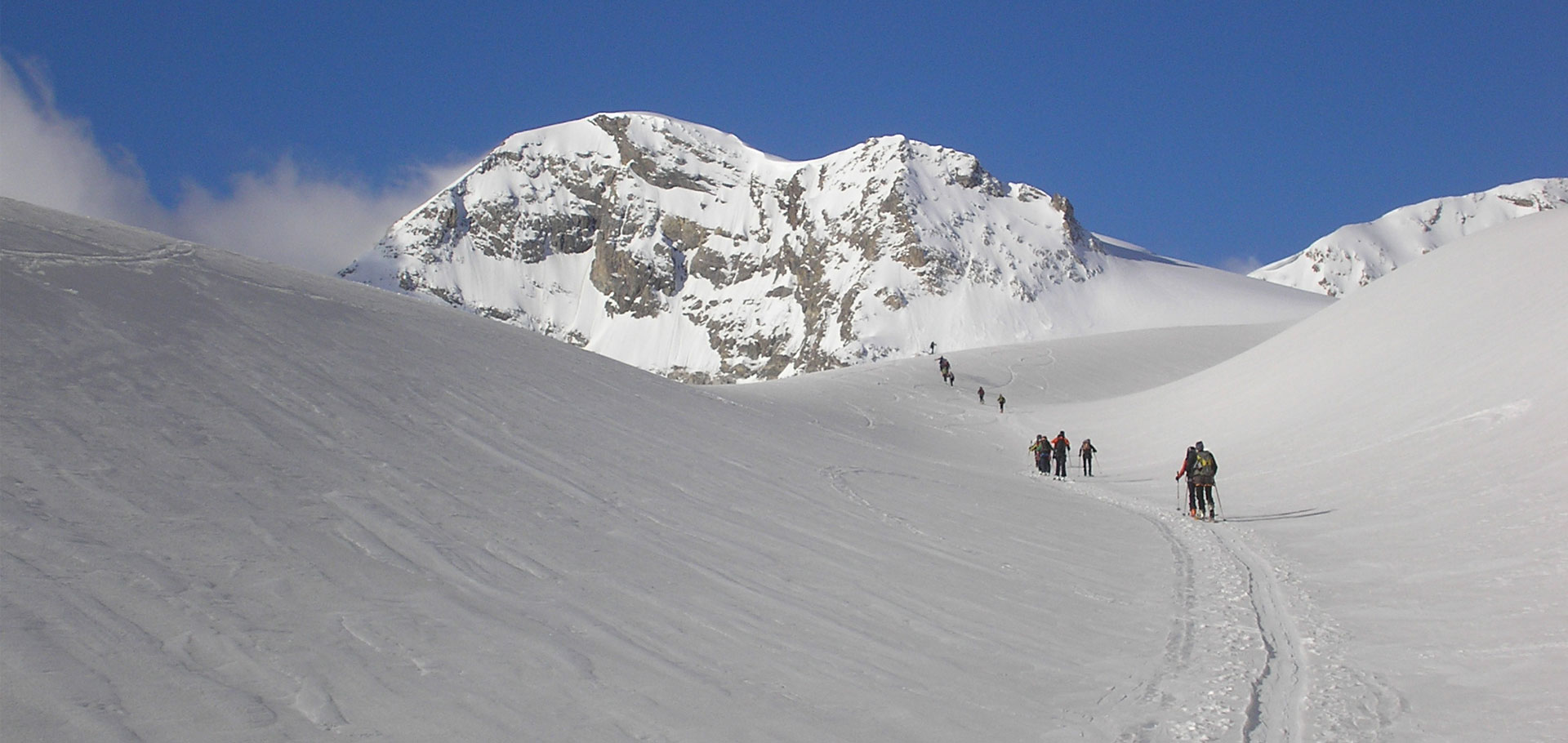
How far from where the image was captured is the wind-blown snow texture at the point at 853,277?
115m

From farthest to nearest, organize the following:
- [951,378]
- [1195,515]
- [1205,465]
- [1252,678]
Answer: [951,378]
[1195,515]
[1205,465]
[1252,678]

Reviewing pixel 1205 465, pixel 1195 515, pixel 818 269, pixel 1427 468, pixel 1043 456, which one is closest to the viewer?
pixel 1427 468

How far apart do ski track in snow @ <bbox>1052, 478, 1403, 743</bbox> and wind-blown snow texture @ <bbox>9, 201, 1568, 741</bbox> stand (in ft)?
0.13

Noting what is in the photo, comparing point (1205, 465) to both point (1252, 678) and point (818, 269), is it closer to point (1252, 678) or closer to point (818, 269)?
point (1252, 678)

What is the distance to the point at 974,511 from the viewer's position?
14.5 metres

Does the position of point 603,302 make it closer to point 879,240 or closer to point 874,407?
point 879,240

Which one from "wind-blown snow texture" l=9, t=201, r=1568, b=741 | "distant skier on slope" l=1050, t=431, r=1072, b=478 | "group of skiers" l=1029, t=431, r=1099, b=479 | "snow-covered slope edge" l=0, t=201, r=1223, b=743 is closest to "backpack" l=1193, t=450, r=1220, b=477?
"wind-blown snow texture" l=9, t=201, r=1568, b=741

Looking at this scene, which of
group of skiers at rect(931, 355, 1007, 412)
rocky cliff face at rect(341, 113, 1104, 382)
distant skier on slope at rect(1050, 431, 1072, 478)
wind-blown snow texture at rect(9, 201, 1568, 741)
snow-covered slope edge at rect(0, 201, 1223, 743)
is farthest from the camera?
rocky cliff face at rect(341, 113, 1104, 382)

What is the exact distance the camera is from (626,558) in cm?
879

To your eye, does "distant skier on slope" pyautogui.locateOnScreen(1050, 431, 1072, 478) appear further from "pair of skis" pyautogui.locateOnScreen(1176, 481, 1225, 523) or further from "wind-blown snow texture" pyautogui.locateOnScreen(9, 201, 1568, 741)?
"wind-blown snow texture" pyautogui.locateOnScreen(9, 201, 1568, 741)

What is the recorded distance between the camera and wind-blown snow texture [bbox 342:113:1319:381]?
11494 cm

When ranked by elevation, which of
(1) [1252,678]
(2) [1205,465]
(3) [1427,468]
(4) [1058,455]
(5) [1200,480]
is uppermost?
(3) [1427,468]

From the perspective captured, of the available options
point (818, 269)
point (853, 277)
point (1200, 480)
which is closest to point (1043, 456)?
point (1200, 480)

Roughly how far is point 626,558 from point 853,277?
416 feet
